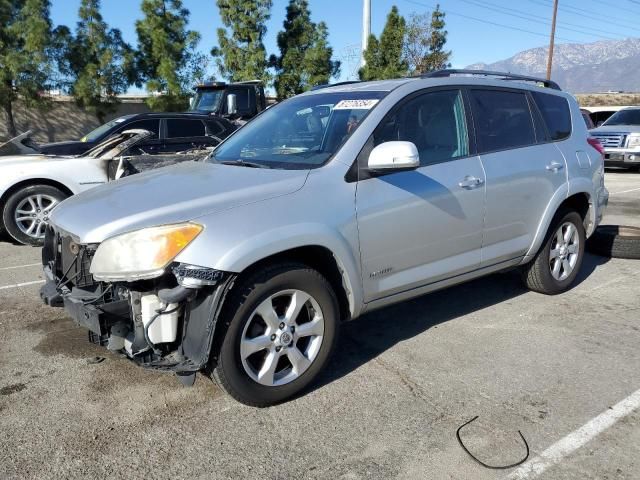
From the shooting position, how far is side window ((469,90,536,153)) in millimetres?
4168

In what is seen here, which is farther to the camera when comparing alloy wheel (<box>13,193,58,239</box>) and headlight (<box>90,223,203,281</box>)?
alloy wheel (<box>13,193,58,239</box>)

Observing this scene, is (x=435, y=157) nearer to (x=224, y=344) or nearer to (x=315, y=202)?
(x=315, y=202)

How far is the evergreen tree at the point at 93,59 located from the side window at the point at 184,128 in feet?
55.5

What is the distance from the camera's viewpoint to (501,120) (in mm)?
4348

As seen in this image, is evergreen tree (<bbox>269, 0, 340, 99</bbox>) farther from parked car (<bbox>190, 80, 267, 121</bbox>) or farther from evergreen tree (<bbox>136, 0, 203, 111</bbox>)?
parked car (<bbox>190, 80, 267, 121</bbox>)

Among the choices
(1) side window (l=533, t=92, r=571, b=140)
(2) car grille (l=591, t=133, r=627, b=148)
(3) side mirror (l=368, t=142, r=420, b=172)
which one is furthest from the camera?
(2) car grille (l=591, t=133, r=627, b=148)

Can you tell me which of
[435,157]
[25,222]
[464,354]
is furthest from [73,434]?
[25,222]

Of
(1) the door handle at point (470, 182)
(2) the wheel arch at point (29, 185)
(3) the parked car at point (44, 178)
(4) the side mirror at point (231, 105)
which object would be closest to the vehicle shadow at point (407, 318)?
(1) the door handle at point (470, 182)

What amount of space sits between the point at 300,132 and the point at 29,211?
14.9 ft

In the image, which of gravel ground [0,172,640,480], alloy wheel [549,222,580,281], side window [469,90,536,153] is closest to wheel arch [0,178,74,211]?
gravel ground [0,172,640,480]

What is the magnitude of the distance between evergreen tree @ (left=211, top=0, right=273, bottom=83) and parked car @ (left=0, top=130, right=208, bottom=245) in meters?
18.8

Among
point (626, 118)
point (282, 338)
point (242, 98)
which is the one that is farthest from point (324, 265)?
point (626, 118)

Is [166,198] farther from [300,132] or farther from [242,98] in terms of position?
[242,98]

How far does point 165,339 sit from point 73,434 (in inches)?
27.3
